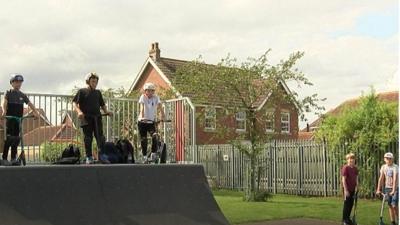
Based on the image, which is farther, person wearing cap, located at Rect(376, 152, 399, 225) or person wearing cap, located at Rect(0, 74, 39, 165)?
person wearing cap, located at Rect(376, 152, 399, 225)

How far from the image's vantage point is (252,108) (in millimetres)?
22141

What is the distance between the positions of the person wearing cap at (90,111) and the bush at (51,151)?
4.67ft

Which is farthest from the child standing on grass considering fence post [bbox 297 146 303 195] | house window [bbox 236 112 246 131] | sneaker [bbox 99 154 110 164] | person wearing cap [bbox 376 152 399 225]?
fence post [bbox 297 146 303 195]

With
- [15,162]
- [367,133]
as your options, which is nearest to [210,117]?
[367,133]

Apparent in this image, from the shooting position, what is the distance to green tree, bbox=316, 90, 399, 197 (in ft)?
68.0

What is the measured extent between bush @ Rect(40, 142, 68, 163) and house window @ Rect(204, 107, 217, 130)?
37.4 feet

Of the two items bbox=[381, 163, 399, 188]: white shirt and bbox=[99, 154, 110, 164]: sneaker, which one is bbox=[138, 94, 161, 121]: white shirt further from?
bbox=[381, 163, 399, 188]: white shirt

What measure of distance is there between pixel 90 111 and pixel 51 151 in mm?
1919

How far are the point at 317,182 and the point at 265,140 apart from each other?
2790 mm

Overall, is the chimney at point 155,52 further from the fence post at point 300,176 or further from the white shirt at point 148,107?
the white shirt at point 148,107

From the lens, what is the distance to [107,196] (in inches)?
350

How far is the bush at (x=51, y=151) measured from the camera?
38.6 feet

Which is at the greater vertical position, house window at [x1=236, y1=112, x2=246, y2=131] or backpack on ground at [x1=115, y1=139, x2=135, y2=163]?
house window at [x1=236, y1=112, x2=246, y2=131]

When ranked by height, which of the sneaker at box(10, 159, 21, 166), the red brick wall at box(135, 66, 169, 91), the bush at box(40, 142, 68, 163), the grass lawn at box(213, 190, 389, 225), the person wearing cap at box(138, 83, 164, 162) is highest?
the red brick wall at box(135, 66, 169, 91)
